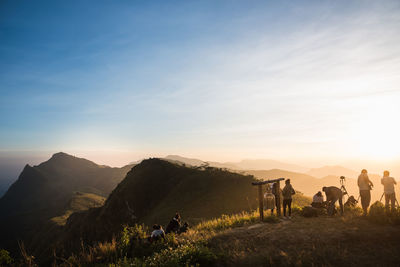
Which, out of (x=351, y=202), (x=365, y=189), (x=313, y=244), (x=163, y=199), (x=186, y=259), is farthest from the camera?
(x=163, y=199)

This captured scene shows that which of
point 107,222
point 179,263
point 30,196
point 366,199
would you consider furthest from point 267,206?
point 30,196

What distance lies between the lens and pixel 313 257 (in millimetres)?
6988

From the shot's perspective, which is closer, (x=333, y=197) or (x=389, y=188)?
(x=389, y=188)

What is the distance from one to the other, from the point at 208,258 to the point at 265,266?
1.60 meters

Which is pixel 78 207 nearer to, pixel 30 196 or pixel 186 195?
pixel 186 195

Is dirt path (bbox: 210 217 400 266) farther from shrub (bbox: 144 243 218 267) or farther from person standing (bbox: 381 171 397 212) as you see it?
person standing (bbox: 381 171 397 212)

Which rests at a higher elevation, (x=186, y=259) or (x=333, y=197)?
(x=333, y=197)

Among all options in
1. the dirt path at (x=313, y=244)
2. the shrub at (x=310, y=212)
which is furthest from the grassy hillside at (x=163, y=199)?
the dirt path at (x=313, y=244)

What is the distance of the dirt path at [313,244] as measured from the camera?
6.89 meters

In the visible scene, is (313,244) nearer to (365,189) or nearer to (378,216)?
(378,216)

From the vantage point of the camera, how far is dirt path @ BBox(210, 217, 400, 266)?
6.89 m

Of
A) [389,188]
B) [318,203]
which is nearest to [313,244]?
[318,203]

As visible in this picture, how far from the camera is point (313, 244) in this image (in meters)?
7.85

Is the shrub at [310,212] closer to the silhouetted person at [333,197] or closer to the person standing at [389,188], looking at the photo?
the silhouetted person at [333,197]
